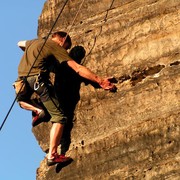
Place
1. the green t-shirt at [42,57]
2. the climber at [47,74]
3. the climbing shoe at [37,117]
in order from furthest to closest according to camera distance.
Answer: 1. the climbing shoe at [37,117]
2. the green t-shirt at [42,57]
3. the climber at [47,74]

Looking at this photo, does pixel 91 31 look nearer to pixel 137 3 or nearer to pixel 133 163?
pixel 137 3

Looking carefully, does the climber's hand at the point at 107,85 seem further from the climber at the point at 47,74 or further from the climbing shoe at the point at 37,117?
the climbing shoe at the point at 37,117

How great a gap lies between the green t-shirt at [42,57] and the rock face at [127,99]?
50 cm

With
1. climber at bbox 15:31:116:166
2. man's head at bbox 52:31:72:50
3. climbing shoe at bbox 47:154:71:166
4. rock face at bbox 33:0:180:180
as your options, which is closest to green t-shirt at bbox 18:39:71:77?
climber at bbox 15:31:116:166

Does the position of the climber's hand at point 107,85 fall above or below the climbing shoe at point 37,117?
below

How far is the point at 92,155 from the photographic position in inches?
438

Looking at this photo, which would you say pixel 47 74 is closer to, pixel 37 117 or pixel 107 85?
pixel 37 117

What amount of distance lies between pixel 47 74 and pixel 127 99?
1489 mm

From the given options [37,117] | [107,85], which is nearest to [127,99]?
[107,85]

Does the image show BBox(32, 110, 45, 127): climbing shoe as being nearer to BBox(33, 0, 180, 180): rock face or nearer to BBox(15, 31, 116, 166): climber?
BBox(33, 0, 180, 180): rock face

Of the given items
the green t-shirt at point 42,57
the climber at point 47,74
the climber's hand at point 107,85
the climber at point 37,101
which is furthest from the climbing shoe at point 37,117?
the climber's hand at point 107,85

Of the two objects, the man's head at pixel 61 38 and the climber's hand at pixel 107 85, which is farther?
the man's head at pixel 61 38

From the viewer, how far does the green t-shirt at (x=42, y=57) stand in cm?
1177

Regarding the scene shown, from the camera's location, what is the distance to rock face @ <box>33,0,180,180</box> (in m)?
10.5
